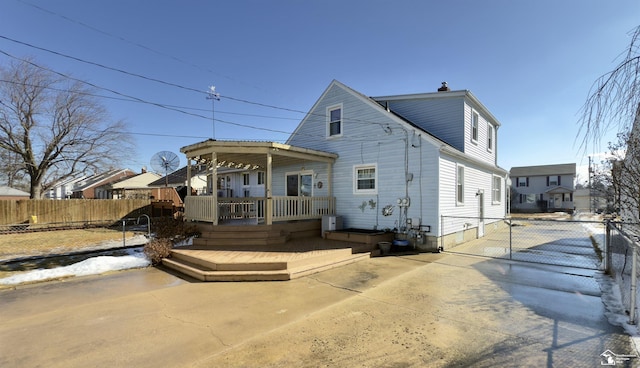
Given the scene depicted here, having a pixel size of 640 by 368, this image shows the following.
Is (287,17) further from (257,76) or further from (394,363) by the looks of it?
(394,363)

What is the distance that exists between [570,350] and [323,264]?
504 cm

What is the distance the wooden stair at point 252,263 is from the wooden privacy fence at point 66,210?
14.2 m

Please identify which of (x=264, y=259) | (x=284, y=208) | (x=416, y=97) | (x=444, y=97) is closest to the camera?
(x=264, y=259)

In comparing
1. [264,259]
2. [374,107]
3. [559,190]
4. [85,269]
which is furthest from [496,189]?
[559,190]

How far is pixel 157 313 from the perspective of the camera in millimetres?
4613

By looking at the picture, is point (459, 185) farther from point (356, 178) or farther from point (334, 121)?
point (334, 121)

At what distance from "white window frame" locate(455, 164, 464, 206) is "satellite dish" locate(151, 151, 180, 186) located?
64.3 feet

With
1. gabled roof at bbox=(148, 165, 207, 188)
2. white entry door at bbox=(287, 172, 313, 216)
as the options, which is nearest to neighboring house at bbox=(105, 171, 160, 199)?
gabled roof at bbox=(148, 165, 207, 188)

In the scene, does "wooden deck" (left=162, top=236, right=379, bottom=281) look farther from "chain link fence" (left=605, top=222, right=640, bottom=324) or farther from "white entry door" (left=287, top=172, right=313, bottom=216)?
"chain link fence" (left=605, top=222, right=640, bottom=324)

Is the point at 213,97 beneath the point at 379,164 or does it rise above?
above

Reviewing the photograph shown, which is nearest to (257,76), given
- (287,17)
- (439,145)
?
(287,17)

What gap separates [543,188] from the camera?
41.0m

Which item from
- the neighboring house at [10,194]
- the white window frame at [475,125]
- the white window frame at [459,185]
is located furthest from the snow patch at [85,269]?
the neighboring house at [10,194]

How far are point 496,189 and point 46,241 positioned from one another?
22078 mm
